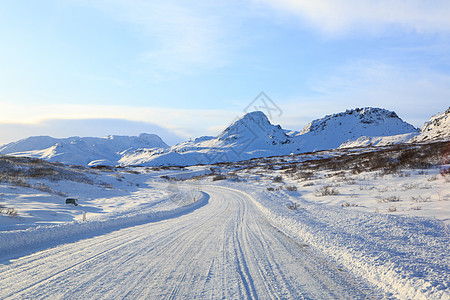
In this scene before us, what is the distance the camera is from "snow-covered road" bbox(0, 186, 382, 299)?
4152 millimetres

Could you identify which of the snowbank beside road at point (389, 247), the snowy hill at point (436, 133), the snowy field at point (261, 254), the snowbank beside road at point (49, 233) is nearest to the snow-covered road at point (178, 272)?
the snowy field at point (261, 254)

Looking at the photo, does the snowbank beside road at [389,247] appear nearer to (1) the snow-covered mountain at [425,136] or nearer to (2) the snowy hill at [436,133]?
(2) the snowy hill at [436,133]

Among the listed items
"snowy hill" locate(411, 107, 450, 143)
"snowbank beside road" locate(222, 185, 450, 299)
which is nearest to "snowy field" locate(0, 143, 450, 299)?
"snowbank beside road" locate(222, 185, 450, 299)

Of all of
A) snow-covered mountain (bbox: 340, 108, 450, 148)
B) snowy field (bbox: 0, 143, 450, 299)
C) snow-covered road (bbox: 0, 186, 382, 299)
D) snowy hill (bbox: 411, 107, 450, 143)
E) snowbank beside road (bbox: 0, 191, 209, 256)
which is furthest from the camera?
snow-covered mountain (bbox: 340, 108, 450, 148)

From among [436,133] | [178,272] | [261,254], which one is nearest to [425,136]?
[436,133]

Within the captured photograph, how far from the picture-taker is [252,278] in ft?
15.6

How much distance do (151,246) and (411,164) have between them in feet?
67.7

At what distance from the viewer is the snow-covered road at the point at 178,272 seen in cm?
415

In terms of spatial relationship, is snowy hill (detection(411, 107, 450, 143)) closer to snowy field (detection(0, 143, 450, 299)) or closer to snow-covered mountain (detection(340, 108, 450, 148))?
snow-covered mountain (detection(340, 108, 450, 148))

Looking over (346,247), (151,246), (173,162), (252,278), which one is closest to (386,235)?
(346,247)

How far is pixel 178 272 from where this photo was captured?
5.03 metres

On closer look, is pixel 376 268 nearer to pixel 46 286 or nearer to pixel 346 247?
pixel 346 247

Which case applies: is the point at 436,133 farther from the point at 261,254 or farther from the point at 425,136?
the point at 261,254

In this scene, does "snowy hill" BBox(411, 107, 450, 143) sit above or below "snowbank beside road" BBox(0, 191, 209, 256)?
above
